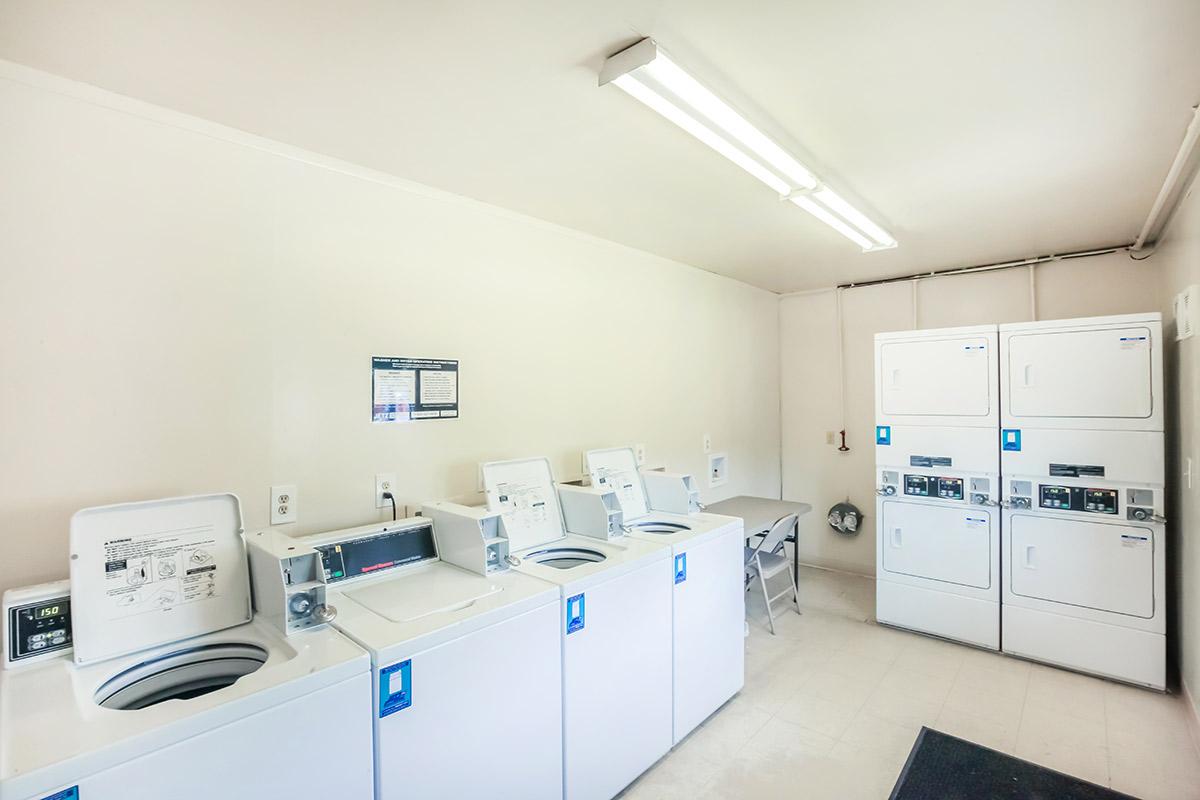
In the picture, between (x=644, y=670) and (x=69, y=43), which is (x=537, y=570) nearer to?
(x=644, y=670)

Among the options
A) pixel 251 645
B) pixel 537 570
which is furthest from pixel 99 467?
pixel 537 570

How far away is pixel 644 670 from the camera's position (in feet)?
7.32

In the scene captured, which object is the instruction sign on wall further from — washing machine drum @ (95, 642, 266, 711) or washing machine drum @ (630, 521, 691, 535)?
washing machine drum @ (630, 521, 691, 535)

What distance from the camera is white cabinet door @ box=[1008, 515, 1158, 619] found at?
2.91 metres

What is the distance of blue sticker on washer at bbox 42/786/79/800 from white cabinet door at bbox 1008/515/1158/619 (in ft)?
13.7

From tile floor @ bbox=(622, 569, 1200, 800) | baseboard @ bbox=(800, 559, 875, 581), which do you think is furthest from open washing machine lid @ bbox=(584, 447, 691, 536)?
baseboard @ bbox=(800, 559, 875, 581)

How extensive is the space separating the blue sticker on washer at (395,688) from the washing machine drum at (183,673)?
0.38 m

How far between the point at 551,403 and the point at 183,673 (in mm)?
1924

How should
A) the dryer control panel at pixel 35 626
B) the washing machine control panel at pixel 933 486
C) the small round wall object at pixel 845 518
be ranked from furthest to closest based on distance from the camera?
the small round wall object at pixel 845 518 → the washing machine control panel at pixel 933 486 → the dryer control panel at pixel 35 626

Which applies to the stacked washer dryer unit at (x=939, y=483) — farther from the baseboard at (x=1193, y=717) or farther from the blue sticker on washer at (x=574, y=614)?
the blue sticker on washer at (x=574, y=614)

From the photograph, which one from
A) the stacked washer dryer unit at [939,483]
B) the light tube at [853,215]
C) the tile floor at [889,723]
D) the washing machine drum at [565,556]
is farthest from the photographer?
the stacked washer dryer unit at [939,483]

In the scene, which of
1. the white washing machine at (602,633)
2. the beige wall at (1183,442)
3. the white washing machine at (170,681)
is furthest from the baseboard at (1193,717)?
the white washing machine at (170,681)

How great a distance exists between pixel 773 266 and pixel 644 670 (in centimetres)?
314

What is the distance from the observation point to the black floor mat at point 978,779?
212 centimetres
